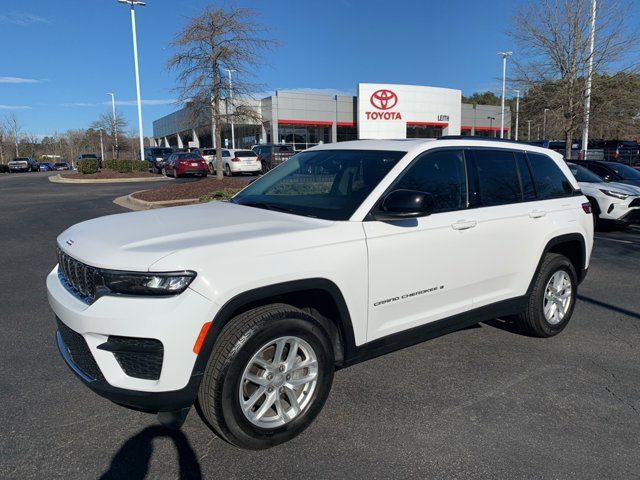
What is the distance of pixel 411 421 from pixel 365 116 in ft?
132

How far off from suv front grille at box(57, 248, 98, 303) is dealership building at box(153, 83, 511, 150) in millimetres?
33689

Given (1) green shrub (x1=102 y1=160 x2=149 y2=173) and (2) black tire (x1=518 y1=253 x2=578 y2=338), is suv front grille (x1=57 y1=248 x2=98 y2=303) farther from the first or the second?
(1) green shrub (x1=102 y1=160 x2=149 y2=173)

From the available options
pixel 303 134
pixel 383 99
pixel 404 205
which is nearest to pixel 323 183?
pixel 404 205

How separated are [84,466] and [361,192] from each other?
2.38 meters

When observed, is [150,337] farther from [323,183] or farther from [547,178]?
[547,178]

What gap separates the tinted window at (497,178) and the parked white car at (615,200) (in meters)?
7.59

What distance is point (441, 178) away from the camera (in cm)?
391

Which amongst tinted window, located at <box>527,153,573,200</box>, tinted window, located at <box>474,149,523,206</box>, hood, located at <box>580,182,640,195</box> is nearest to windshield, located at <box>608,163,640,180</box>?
hood, located at <box>580,182,640,195</box>

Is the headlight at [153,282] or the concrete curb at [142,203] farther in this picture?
the concrete curb at [142,203]

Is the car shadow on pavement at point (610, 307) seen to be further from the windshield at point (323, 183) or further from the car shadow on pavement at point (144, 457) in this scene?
the car shadow on pavement at point (144, 457)

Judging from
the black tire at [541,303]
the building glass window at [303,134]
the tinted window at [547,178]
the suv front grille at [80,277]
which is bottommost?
the black tire at [541,303]

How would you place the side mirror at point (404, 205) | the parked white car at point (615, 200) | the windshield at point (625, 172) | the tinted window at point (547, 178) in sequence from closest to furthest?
the side mirror at point (404, 205) → the tinted window at point (547, 178) → the parked white car at point (615, 200) → the windshield at point (625, 172)

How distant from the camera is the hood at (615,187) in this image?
10.7 metres

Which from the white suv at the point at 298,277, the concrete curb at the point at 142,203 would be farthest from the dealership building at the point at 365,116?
the white suv at the point at 298,277
